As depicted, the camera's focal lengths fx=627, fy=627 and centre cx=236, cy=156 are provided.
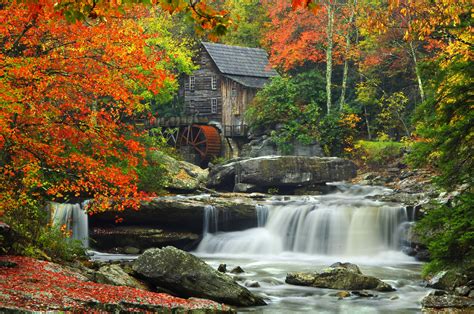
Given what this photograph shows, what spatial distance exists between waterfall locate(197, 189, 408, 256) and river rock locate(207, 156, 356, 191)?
6.52 metres

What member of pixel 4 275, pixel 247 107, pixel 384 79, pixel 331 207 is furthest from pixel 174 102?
pixel 4 275

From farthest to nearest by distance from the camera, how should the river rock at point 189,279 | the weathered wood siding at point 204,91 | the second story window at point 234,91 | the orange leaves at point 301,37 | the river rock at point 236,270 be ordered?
1. the weathered wood siding at point 204,91
2. the second story window at point 234,91
3. the orange leaves at point 301,37
4. the river rock at point 236,270
5. the river rock at point 189,279

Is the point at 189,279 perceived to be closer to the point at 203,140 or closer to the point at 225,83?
the point at 203,140

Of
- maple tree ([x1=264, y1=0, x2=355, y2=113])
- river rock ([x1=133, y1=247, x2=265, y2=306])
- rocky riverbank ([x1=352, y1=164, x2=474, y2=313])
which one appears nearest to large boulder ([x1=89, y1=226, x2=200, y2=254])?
river rock ([x1=133, y1=247, x2=265, y2=306])

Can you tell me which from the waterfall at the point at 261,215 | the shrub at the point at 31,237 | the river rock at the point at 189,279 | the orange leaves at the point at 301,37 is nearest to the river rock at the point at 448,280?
the river rock at the point at 189,279

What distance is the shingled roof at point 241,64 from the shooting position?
43.0 m

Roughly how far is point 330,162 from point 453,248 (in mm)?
20798

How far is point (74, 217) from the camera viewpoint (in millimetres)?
20453

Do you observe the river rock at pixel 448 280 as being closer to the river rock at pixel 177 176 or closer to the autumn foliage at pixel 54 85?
the autumn foliage at pixel 54 85

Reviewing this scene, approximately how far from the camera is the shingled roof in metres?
43.0

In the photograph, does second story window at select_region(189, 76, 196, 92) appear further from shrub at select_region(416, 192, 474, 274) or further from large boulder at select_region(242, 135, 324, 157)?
shrub at select_region(416, 192, 474, 274)

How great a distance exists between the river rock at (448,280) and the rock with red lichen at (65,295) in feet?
17.2

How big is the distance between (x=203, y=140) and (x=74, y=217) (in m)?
22.6

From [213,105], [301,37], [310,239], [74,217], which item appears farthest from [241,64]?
[74,217]
